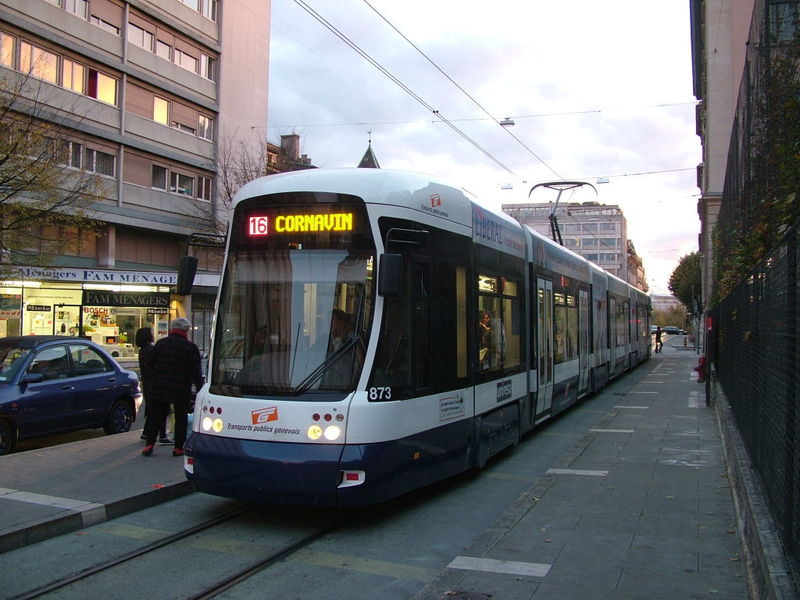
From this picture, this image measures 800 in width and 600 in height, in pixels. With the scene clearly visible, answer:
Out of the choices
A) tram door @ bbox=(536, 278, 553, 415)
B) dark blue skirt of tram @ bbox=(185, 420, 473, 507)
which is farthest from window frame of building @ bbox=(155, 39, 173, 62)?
dark blue skirt of tram @ bbox=(185, 420, 473, 507)

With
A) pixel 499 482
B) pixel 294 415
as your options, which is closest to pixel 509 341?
pixel 499 482

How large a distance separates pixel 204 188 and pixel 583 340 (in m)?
21.4

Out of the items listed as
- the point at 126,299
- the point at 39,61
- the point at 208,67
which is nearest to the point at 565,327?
the point at 39,61

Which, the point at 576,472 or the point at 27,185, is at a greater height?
the point at 27,185

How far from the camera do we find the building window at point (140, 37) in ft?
91.6

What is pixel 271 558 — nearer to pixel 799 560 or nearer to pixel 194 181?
pixel 799 560

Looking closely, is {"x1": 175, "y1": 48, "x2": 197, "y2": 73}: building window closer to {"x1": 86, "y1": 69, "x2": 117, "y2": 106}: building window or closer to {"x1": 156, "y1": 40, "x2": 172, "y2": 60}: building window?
{"x1": 156, "y1": 40, "x2": 172, "y2": 60}: building window

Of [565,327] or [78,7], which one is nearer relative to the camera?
[565,327]

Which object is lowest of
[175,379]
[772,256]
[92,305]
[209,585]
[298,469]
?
[209,585]

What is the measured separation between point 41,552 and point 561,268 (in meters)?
10.3

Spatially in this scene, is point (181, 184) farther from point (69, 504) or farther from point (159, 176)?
point (69, 504)

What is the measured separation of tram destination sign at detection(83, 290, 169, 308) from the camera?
26953 mm

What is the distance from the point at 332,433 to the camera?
619 centimetres

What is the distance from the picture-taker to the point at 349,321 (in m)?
6.46
